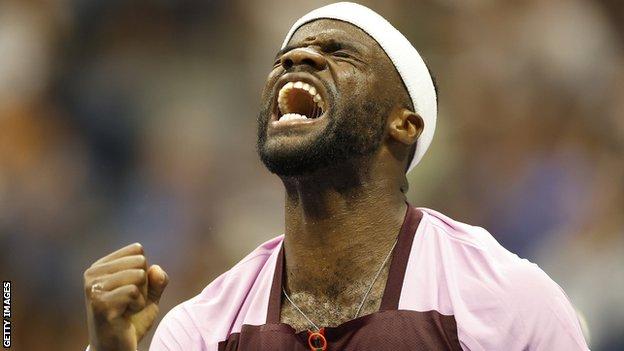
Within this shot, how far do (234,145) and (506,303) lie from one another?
2.10 metres

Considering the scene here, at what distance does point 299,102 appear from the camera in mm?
2156

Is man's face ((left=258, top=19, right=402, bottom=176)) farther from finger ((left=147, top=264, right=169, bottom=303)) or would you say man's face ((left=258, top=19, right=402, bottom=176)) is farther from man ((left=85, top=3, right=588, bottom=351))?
finger ((left=147, top=264, right=169, bottom=303))

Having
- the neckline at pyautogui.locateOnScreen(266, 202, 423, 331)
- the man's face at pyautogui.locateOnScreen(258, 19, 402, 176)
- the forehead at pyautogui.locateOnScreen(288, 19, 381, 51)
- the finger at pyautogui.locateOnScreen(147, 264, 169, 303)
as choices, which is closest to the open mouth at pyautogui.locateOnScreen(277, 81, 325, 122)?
the man's face at pyautogui.locateOnScreen(258, 19, 402, 176)

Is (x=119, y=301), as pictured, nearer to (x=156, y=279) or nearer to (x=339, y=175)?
(x=156, y=279)

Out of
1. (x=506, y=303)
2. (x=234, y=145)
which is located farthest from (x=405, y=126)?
(x=234, y=145)

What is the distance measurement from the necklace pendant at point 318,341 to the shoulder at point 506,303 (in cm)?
29

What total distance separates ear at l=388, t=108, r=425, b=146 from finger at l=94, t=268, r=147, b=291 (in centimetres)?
73

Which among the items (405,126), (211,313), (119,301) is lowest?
(211,313)

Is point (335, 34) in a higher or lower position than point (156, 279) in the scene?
higher

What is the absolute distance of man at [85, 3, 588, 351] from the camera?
68.9 inches

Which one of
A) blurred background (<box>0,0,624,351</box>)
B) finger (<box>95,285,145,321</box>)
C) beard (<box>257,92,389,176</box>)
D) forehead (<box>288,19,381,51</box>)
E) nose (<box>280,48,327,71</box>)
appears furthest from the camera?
blurred background (<box>0,0,624,351</box>)

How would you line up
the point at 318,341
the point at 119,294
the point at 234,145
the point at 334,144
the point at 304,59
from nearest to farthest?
the point at 119,294 → the point at 318,341 → the point at 334,144 → the point at 304,59 → the point at 234,145

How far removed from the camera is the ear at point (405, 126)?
6.92 feet

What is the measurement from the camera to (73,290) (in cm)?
351
